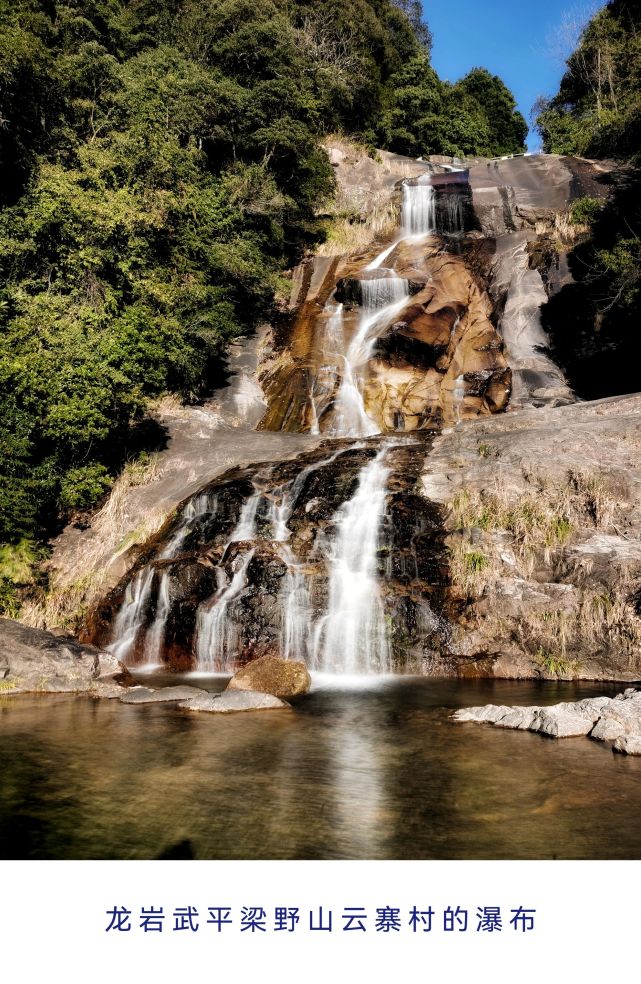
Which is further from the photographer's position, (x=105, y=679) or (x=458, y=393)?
(x=458, y=393)

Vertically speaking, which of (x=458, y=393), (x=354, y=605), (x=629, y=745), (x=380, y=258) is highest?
(x=380, y=258)

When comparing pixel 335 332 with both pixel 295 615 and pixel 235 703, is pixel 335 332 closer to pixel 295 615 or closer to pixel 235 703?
pixel 295 615

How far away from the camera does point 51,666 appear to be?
36.6ft

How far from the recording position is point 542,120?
170ft

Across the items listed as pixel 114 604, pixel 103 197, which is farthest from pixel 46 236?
pixel 114 604

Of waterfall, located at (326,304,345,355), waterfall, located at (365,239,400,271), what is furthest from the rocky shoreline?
waterfall, located at (365,239,400,271)

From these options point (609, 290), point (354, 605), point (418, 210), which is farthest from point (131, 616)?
point (418, 210)

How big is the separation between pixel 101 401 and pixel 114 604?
5.19 metres

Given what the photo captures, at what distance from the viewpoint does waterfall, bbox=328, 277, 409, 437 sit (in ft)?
76.0

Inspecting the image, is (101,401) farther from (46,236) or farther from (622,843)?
(622,843)

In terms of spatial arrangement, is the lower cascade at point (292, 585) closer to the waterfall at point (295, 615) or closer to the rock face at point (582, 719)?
the waterfall at point (295, 615)

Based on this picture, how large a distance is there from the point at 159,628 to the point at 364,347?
15487 mm

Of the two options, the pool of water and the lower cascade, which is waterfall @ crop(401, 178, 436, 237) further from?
the pool of water

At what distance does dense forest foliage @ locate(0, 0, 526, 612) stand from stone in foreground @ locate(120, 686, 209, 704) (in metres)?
6.48
